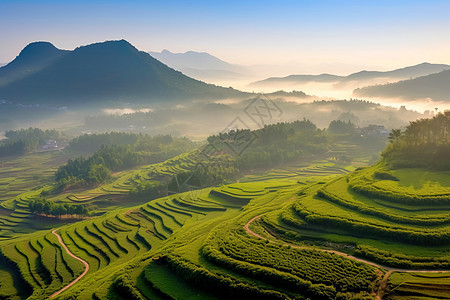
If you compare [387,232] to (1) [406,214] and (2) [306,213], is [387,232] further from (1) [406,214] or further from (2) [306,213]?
(2) [306,213]

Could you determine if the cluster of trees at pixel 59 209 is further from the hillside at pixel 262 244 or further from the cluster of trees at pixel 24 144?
the cluster of trees at pixel 24 144

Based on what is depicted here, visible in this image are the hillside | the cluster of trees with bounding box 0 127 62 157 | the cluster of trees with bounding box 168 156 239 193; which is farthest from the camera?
the cluster of trees with bounding box 0 127 62 157

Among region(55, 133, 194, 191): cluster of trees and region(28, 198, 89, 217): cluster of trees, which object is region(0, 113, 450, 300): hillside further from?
region(55, 133, 194, 191): cluster of trees

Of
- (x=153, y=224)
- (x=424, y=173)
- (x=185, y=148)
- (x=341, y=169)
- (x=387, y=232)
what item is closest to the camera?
(x=387, y=232)

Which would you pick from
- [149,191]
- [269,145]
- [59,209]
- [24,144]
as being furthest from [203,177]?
[24,144]

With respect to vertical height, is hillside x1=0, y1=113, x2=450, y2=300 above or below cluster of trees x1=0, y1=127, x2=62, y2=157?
below

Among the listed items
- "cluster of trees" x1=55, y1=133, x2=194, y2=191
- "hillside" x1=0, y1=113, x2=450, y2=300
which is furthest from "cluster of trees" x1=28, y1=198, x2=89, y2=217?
"cluster of trees" x1=55, y1=133, x2=194, y2=191

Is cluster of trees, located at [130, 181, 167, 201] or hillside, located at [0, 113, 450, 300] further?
cluster of trees, located at [130, 181, 167, 201]

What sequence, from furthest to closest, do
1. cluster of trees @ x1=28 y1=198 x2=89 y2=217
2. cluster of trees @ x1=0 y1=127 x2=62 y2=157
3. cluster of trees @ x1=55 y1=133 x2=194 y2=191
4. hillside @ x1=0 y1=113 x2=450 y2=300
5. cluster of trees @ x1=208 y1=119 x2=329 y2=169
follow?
cluster of trees @ x1=0 y1=127 x2=62 y2=157 → cluster of trees @ x1=208 y1=119 x2=329 y2=169 → cluster of trees @ x1=55 y1=133 x2=194 y2=191 → cluster of trees @ x1=28 y1=198 x2=89 y2=217 → hillside @ x1=0 y1=113 x2=450 y2=300

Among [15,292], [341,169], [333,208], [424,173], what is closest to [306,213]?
[333,208]
